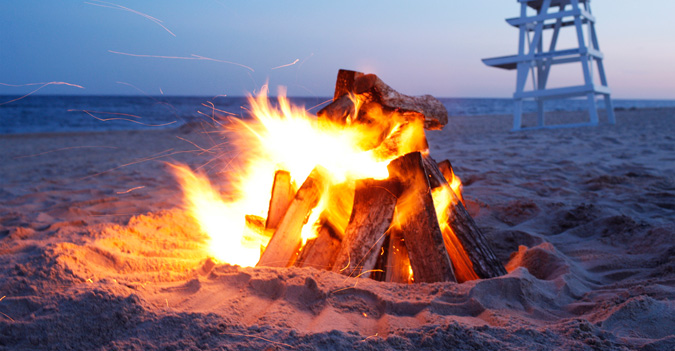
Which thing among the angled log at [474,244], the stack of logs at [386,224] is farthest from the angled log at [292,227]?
the angled log at [474,244]

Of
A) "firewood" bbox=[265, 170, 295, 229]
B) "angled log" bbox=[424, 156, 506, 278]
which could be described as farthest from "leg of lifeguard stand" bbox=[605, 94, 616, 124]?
"firewood" bbox=[265, 170, 295, 229]

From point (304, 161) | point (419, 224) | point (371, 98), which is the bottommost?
point (419, 224)

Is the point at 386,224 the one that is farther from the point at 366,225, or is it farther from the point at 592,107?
the point at 592,107

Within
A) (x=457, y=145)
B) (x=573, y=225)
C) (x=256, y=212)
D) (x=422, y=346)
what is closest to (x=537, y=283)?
(x=422, y=346)

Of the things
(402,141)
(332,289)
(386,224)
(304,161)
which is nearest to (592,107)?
(402,141)

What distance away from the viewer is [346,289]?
1.82 meters

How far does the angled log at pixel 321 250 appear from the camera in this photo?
7.21 feet

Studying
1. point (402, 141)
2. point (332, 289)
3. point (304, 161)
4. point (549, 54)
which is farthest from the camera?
point (549, 54)

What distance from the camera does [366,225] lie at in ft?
7.04

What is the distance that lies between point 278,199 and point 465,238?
3.44ft

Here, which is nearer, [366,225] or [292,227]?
[366,225]

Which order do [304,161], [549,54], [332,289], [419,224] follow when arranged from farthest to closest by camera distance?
[549,54], [304,161], [419,224], [332,289]

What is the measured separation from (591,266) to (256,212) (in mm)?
2084

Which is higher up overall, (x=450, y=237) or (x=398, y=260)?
(x=450, y=237)
